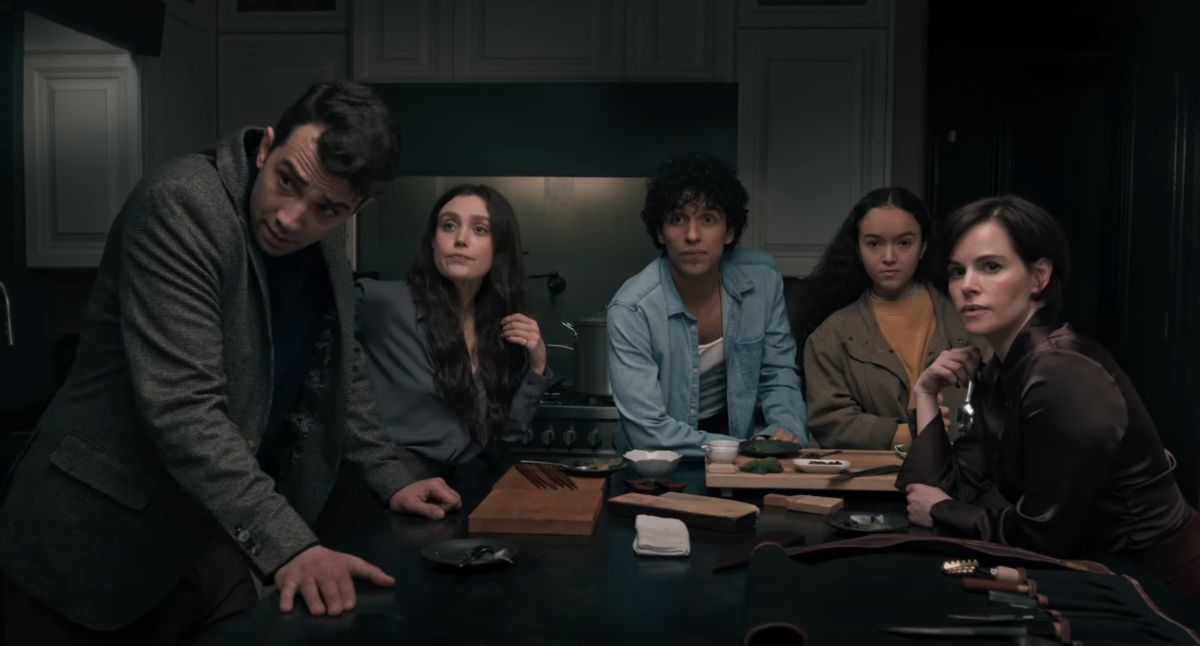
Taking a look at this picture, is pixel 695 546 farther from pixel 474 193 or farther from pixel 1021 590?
pixel 474 193

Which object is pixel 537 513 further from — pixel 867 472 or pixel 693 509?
pixel 867 472

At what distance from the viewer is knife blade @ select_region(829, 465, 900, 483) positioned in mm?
1980

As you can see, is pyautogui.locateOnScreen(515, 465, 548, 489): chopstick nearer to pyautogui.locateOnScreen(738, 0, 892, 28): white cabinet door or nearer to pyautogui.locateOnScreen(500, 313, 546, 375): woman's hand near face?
pyautogui.locateOnScreen(500, 313, 546, 375): woman's hand near face

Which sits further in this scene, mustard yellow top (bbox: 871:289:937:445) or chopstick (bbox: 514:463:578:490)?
mustard yellow top (bbox: 871:289:937:445)

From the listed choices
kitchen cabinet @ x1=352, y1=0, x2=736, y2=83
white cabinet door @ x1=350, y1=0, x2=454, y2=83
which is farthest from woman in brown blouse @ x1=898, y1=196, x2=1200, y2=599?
white cabinet door @ x1=350, y1=0, x2=454, y2=83

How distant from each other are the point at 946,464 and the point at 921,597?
63cm

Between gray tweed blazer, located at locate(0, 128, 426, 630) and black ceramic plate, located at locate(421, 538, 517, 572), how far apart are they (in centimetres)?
18

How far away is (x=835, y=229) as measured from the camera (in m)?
3.96

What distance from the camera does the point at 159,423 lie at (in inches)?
57.7

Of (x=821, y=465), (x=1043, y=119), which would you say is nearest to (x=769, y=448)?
(x=821, y=465)

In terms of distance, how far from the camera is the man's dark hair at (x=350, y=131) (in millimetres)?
1533

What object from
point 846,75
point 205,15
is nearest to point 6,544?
point 205,15

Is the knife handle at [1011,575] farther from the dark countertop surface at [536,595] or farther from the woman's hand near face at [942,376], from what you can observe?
the woman's hand near face at [942,376]

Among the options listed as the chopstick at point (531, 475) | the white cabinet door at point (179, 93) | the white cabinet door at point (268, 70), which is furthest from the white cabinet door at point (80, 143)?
the chopstick at point (531, 475)
